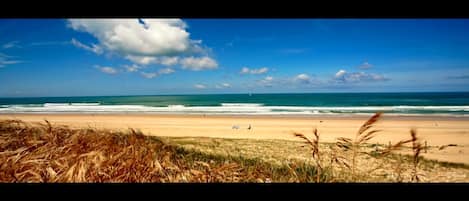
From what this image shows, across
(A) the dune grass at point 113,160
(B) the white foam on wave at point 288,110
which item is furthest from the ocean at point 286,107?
(A) the dune grass at point 113,160

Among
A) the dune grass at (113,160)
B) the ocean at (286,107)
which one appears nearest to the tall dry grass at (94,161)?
the dune grass at (113,160)

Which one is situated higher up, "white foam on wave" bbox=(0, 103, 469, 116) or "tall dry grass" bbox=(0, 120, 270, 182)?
"tall dry grass" bbox=(0, 120, 270, 182)

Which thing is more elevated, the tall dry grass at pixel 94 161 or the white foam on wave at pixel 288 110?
the tall dry grass at pixel 94 161

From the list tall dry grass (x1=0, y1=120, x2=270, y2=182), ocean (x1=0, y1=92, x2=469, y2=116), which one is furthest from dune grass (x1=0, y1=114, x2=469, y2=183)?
ocean (x1=0, y1=92, x2=469, y2=116)

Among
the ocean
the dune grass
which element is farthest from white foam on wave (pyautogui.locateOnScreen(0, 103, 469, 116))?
the dune grass

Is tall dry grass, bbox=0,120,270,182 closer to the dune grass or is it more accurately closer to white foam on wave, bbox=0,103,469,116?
the dune grass

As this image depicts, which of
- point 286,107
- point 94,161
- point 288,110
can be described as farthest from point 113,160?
point 286,107

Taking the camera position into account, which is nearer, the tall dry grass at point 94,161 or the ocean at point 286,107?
the tall dry grass at point 94,161

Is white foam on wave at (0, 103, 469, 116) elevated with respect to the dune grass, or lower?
lower

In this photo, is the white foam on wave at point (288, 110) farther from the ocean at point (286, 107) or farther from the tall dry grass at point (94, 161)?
the tall dry grass at point (94, 161)

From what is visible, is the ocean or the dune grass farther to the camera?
the ocean

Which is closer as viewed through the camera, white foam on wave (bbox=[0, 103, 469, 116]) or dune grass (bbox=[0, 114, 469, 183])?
dune grass (bbox=[0, 114, 469, 183])

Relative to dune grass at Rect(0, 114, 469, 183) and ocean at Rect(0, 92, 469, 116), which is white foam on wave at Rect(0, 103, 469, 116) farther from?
dune grass at Rect(0, 114, 469, 183)
